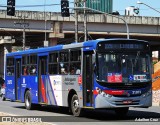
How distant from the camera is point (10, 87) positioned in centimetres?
2664

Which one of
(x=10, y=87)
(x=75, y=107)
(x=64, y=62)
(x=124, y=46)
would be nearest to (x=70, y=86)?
(x=75, y=107)

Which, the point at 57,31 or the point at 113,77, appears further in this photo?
the point at 57,31

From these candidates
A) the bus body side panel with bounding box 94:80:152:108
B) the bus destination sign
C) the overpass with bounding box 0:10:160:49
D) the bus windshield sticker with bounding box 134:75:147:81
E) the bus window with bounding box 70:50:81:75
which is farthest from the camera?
the overpass with bounding box 0:10:160:49

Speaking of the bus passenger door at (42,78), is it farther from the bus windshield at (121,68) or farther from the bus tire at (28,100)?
the bus windshield at (121,68)

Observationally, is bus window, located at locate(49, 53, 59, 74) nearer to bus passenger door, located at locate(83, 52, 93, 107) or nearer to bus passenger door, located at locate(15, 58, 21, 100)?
bus passenger door, located at locate(83, 52, 93, 107)

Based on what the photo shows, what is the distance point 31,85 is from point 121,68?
7613 mm

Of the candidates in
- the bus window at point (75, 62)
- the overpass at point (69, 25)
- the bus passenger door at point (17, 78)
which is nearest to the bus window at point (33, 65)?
the bus passenger door at point (17, 78)

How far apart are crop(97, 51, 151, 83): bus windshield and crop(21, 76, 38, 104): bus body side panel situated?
654 centimetres

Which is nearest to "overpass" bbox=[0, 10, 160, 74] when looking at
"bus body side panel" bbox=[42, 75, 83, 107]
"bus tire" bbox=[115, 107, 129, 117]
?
"bus body side panel" bbox=[42, 75, 83, 107]

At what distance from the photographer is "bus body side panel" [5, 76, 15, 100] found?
26.1 meters

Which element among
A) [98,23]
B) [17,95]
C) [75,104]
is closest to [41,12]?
[98,23]

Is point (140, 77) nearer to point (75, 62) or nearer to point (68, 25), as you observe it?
point (75, 62)

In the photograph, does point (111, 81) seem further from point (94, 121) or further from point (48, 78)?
point (48, 78)

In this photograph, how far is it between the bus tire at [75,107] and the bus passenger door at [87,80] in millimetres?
728
